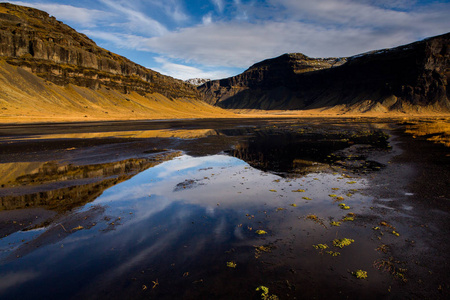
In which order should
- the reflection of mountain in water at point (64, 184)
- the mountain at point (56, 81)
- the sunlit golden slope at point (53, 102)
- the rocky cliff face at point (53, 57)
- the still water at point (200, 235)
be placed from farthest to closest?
the rocky cliff face at point (53, 57) < the mountain at point (56, 81) < the sunlit golden slope at point (53, 102) < the reflection of mountain in water at point (64, 184) < the still water at point (200, 235)

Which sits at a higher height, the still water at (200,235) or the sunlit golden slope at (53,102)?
the sunlit golden slope at (53,102)

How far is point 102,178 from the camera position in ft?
49.3

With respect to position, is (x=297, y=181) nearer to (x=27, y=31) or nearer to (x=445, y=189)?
(x=445, y=189)

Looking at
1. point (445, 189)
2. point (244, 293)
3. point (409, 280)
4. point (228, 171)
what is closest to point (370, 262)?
point (409, 280)

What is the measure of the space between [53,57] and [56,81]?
19.9 meters

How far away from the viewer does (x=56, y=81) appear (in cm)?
10188

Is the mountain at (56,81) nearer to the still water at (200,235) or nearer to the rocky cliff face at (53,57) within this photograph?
the rocky cliff face at (53,57)

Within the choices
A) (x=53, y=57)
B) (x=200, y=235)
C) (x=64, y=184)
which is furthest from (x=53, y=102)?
(x=200, y=235)

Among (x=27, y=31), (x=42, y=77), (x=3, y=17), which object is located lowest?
(x=42, y=77)

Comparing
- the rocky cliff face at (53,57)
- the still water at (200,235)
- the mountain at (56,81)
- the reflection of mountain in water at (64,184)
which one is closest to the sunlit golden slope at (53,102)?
the mountain at (56,81)

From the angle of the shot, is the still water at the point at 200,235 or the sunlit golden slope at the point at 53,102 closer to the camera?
the still water at the point at 200,235

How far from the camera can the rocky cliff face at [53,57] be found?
326 ft

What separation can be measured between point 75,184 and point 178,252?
32.9ft

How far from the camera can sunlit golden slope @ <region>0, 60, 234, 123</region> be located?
69.4m
